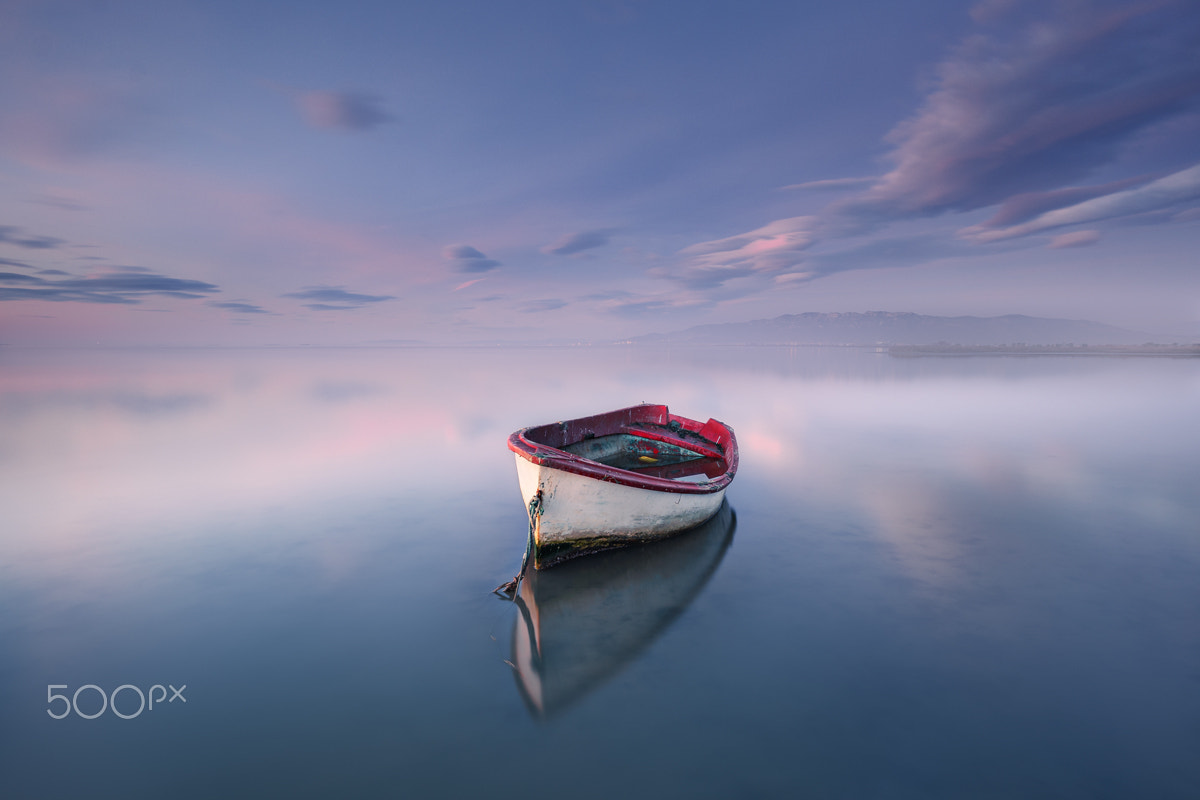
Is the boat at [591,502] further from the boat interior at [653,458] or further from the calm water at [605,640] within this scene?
the boat interior at [653,458]

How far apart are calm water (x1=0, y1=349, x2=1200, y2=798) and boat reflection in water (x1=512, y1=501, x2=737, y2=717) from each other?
0.17 ft

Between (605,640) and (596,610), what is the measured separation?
27.8 inches

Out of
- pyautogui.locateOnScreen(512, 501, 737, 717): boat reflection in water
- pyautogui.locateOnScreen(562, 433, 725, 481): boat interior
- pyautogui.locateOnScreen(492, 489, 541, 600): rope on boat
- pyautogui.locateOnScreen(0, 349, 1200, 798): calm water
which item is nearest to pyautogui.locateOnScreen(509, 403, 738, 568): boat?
pyautogui.locateOnScreen(492, 489, 541, 600): rope on boat

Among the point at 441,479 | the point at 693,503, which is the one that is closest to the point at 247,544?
the point at 441,479

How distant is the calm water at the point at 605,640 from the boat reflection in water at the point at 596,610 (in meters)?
0.05

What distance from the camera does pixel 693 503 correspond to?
9266 millimetres

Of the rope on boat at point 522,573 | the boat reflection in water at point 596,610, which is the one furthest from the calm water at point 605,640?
the rope on boat at point 522,573

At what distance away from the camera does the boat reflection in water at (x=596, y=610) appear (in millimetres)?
5801

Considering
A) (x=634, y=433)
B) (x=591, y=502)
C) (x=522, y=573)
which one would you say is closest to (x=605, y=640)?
(x=522, y=573)

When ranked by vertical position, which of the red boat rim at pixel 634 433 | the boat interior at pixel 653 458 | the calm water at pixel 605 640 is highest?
the red boat rim at pixel 634 433

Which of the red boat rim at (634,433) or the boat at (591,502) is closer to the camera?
the boat at (591,502)

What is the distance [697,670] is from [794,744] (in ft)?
4.41

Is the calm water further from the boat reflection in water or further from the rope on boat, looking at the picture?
the rope on boat

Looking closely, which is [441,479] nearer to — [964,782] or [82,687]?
[82,687]
